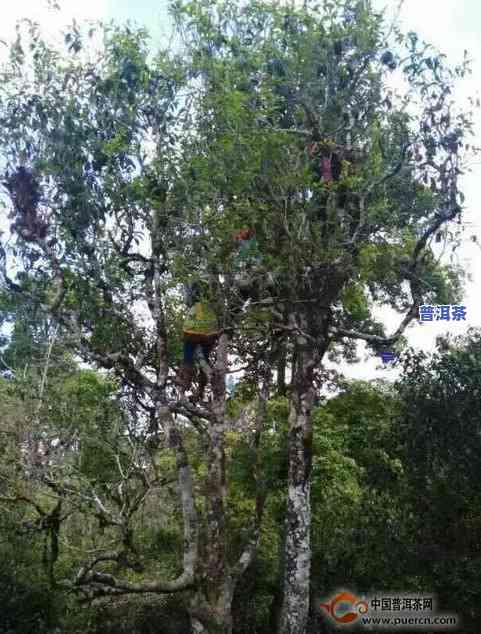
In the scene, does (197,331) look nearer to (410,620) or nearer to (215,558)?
(215,558)

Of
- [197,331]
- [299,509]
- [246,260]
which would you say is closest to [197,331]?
[197,331]

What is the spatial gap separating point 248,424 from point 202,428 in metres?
2.51

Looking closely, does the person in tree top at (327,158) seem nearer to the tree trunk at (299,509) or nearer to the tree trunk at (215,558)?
the tree trunk at (299,509)

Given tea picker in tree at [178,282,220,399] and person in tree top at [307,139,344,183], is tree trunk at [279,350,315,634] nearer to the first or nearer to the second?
tea picker in tree at [178,282,220,399]

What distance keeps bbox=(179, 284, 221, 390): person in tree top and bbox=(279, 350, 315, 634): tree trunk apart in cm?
169

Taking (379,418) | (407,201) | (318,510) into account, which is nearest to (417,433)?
(318,510)

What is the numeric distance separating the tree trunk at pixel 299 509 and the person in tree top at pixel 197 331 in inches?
66.5

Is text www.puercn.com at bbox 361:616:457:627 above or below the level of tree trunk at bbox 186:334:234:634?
below

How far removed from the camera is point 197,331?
35.3 ft

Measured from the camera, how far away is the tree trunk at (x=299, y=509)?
385 inches

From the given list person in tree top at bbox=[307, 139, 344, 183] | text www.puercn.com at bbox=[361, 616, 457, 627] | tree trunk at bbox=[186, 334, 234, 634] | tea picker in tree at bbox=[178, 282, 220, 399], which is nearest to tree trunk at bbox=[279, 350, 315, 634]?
tree trunk at bbox=[186, 334, 234, 634]

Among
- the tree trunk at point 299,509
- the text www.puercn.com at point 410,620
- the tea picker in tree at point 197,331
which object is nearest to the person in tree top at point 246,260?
the tea picker in tree at point 197,331

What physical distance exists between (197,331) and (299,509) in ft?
10.9

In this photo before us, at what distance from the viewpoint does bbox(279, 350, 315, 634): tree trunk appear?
9781mm
